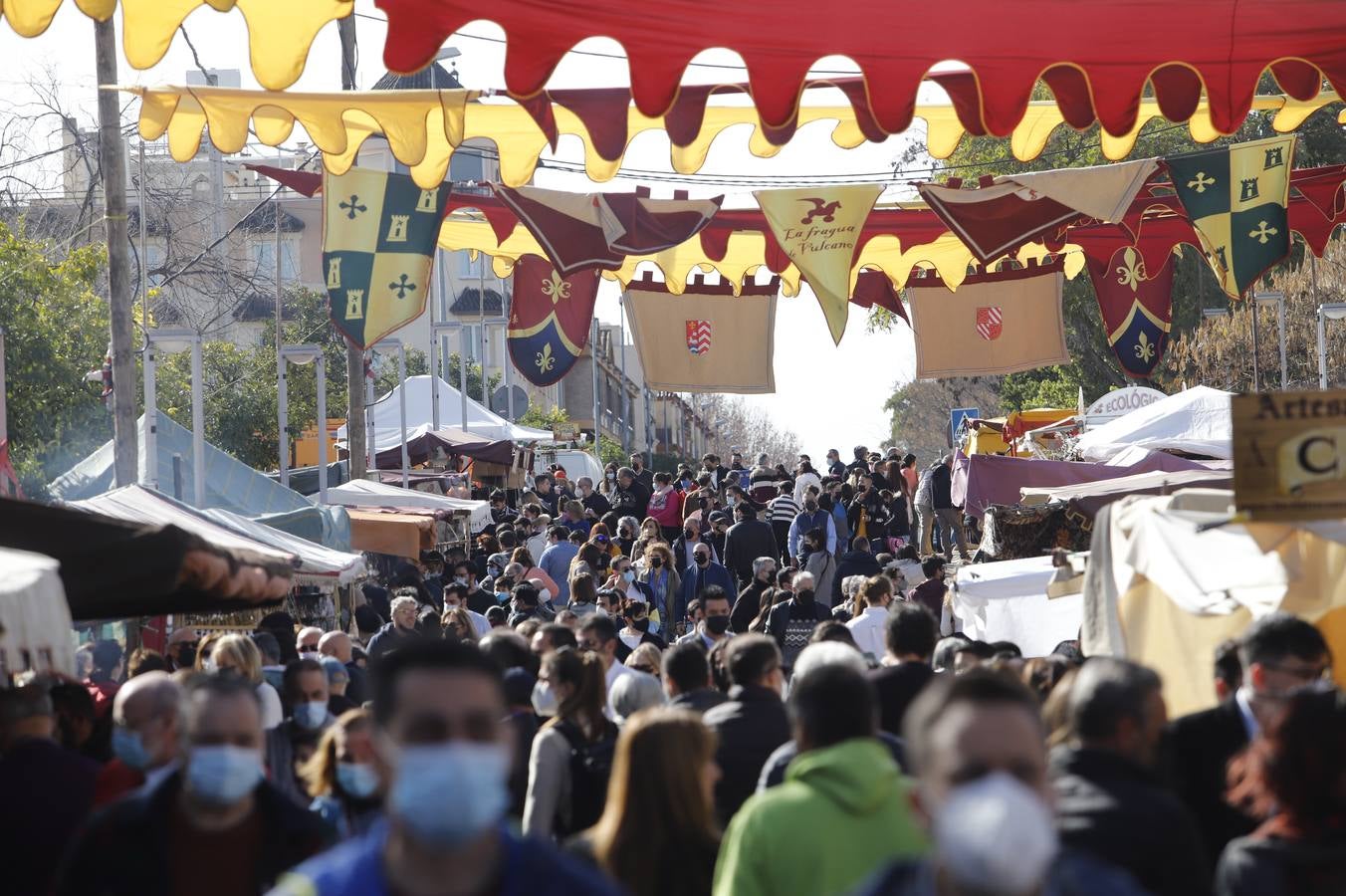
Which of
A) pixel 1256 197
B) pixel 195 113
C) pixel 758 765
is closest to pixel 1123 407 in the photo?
pixel 1256 197

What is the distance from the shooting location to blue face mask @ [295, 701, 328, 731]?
7.25 meters


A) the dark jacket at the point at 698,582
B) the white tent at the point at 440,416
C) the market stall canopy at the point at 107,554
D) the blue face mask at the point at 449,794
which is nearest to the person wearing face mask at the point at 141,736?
the market stall canopy at the point at 107,554

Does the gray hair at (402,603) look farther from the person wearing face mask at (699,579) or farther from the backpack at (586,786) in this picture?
the backpack at (586,786)

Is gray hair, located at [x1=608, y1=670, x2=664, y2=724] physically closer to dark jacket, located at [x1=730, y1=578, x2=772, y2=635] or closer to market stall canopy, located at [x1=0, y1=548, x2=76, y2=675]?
market stall canopy, located at [x1=0, y1=548, x2=76, y2=675]

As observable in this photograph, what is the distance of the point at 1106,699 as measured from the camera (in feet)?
14.2

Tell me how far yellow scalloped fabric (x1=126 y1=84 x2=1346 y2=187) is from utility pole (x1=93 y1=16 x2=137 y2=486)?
3.05 meters

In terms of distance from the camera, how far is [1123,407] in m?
30.0

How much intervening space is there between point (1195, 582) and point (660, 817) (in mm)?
3361

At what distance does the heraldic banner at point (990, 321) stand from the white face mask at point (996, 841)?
16.3 meters

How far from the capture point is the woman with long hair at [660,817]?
4516 millimetres

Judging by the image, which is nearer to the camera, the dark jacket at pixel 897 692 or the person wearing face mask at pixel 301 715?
the dark jacket at pixel 897 692

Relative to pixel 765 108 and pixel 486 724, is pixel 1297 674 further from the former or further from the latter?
pixel 765 108

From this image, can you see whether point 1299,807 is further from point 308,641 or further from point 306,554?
point 306,554

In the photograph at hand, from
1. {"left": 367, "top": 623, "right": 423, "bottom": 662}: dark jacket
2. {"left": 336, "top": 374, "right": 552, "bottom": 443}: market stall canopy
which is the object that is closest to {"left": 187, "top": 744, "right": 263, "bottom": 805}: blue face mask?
{"left": 367, "top": 623, "right": 423, "bottom": 662}: dark jacket
